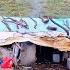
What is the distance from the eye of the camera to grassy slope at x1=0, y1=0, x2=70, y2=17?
12547 mm

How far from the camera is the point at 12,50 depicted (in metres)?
9.74

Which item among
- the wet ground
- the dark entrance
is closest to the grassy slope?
the dark entrance

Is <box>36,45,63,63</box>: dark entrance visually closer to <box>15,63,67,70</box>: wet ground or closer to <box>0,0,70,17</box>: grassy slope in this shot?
<box>15,63,67,70</box>: wet ground

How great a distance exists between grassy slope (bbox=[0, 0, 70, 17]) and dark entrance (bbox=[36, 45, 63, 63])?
86.4 inches

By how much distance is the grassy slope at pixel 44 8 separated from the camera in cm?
1255

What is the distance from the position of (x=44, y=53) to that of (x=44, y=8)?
3.13 metres

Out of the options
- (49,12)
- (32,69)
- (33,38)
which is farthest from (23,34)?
(49,12)

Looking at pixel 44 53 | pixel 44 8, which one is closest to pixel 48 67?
pixel 44 53

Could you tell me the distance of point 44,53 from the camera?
410 inches

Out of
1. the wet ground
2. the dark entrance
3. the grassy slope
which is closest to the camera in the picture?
the wet ground

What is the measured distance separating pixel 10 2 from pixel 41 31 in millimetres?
4565

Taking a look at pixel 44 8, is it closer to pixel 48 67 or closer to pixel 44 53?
pixel 44 53

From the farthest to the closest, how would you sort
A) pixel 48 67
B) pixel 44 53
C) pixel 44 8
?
pixel 44 8
pixel 44 53
pixel 48 67

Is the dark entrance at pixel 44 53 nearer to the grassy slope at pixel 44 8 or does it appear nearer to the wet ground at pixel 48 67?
the wet ground at pixel 48 67
